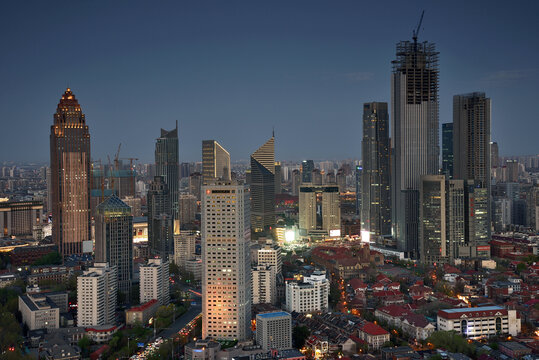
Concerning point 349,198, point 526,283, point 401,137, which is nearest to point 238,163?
point 401,137

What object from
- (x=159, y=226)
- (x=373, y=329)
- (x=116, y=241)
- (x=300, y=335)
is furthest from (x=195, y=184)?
(x=373, y=329)

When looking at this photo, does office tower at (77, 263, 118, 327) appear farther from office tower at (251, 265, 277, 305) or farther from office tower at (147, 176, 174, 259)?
office tower at (147, 176, 174, 259)

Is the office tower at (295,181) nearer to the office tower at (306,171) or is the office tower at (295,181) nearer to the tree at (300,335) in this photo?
the office tower at (306,171)

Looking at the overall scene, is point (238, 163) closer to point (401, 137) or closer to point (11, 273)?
point (401, 137)

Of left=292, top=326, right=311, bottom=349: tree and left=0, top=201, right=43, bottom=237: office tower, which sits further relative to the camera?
left=0, top=201, right=43, bottom=237: office tower

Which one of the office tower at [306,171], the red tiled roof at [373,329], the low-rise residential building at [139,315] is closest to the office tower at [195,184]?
the office tower at [306,171]

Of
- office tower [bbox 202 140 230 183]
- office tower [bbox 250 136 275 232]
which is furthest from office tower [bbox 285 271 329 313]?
office tower [bbox 202 140 230 183]
